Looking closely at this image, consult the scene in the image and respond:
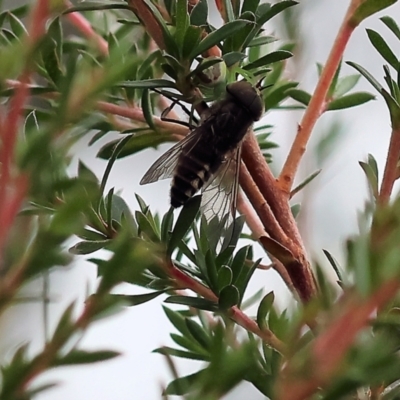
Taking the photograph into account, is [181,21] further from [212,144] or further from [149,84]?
[212,144]

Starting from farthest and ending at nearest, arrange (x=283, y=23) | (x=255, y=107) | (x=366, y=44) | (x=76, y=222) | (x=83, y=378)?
(x=366, y=44), (x=83, y=378), (x=283, y=23), (x=255, y=107), (x=76, y=222)

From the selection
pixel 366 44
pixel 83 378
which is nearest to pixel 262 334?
pixel 83 378

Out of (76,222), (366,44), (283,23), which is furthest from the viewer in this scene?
(366,44)

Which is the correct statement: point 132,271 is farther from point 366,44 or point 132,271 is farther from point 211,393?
point 366,44

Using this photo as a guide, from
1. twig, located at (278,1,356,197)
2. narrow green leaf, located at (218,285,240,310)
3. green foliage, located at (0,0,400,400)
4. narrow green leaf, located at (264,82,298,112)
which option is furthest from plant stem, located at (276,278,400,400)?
narrow green leaf, located at (264,82,298,112)

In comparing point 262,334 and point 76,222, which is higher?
point 76,222

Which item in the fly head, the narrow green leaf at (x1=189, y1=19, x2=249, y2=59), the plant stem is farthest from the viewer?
the fly head

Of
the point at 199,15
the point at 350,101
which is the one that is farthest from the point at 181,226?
the point at 350,101

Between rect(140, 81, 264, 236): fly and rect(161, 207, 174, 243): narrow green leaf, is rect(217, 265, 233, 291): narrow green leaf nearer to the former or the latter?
rect(161, 207, 174, 243): narrow green leaf
